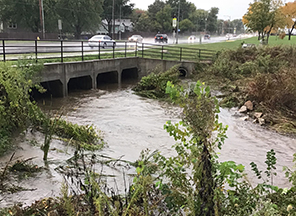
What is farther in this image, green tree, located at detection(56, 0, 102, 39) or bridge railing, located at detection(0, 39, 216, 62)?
green tree, located at detection(56, 0, 102, 39)

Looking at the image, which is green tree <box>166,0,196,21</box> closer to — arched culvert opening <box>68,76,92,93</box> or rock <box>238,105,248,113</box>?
arched culvert opening <box>68,76,92,93</box>

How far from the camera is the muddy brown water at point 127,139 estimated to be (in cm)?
533

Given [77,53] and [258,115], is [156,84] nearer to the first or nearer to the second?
[258,115]

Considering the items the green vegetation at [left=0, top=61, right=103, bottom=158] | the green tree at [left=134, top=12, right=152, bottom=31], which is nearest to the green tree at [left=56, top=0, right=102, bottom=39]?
the green tree at [left=134, top=12, right=152, bottom=31]

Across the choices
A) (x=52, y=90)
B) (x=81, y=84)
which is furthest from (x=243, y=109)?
(x=81, y=84)

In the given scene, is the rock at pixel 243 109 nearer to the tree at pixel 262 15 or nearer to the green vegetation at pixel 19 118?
the green vegetation at pixel 19 118

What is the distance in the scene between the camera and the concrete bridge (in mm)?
13961

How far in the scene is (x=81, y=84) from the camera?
1772 cm

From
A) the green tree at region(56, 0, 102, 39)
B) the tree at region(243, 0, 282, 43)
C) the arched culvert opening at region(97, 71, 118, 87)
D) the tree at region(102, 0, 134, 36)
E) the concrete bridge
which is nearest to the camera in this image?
the concrete bridge

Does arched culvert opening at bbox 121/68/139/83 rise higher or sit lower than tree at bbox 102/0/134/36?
lower

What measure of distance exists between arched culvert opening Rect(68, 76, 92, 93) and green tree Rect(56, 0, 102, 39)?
120 feet

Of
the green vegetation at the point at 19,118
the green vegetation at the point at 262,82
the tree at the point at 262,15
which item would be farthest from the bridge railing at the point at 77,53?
the tree at the point at 262,15

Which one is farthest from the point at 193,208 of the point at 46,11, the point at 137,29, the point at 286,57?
the point at 137,29

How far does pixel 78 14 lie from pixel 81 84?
132 ft
